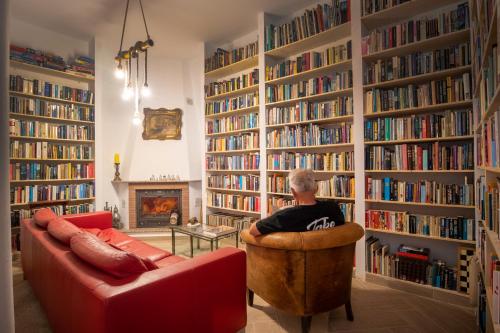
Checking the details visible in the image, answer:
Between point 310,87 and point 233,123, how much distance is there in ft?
4.92

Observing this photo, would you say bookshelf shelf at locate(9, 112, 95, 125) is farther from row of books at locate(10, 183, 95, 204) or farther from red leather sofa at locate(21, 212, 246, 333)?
red leather sofa at locate(21, 212, 246, 333)

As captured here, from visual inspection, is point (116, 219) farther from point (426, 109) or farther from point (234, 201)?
point (426, 109)

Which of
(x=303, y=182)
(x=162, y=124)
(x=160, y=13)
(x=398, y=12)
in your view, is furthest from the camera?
(x=162, y=124)

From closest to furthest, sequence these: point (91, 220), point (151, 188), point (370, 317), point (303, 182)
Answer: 1. point (303, 182)
2. point (370, 317)
3. point (91, 220)
4. point (151, 188)

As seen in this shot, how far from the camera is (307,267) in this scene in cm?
185


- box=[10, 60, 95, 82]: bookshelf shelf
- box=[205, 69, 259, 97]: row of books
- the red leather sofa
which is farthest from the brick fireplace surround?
the red leather sofa

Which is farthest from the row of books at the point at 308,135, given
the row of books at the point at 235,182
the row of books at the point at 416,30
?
the row of books at the point at 416,30

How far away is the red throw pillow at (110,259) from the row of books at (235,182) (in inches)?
112

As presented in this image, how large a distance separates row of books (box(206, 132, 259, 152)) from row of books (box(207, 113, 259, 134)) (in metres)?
0.13

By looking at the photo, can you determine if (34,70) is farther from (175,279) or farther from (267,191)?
(175,279)

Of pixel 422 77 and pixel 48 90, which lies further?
pixel 48 90

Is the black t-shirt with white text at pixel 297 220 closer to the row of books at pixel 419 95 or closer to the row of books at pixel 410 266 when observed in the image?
the row of books at pixel 410 266

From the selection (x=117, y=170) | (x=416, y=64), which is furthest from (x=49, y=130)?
(x=416, y=64)

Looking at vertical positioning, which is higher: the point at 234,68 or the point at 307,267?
the point at 234,68
